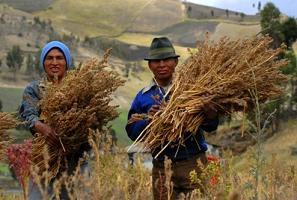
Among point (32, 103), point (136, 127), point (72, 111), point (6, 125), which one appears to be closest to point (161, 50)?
point (136, 127)

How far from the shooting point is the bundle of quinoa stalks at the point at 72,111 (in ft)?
13.1

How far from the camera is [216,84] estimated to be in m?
4.05

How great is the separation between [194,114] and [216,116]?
15 cm

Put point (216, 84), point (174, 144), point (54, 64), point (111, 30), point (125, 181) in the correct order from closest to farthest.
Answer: point (125, 181), point (216, 84), point (174, 144), point (54, 64), point (111, 30)

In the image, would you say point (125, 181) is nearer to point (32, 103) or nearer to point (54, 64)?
point (32, 103)

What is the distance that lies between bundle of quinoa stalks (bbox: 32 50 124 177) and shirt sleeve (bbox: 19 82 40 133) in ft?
0.18

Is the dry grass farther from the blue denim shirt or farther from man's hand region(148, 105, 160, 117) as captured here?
the blue denim shirt

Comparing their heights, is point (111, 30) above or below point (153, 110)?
above

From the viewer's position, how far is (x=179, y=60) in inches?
183

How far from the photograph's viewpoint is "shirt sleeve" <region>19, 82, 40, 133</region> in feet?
13.2

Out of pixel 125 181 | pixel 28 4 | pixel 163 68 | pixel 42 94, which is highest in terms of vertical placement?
pixel 28 4

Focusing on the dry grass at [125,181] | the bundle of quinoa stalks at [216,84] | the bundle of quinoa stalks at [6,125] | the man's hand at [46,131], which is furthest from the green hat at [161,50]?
the bundle of quinoa stalks at [6,125]

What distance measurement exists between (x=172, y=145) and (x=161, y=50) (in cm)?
73

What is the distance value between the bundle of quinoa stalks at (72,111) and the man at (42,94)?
0.20 ft
